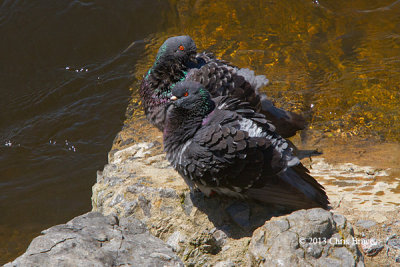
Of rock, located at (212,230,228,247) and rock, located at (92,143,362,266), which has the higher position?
rock, located at (92,143,362,266)

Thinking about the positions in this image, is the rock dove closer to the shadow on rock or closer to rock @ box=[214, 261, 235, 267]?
the shadow on rock

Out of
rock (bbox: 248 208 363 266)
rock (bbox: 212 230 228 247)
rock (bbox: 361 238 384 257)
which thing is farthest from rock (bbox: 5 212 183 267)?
rock (bbox: 361 238 384 257)

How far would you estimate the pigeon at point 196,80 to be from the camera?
505cm

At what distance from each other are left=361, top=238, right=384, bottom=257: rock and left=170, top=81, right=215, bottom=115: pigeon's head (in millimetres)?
1850

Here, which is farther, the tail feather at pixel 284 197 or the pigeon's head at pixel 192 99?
the pigeon's head at pixel 192 99

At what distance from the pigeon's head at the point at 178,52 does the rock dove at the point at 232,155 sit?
43.8 inches

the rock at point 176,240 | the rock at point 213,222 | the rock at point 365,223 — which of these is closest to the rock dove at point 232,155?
the rock at point 213,222

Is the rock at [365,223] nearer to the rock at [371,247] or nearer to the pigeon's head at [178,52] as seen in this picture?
the rock at [371,247]

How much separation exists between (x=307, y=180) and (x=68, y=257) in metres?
2.25

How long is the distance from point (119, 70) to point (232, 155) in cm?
495

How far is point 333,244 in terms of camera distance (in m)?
3.22

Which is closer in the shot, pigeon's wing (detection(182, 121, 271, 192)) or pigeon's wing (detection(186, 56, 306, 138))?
pigeon's wing (detection(182, 121, 271, 192))

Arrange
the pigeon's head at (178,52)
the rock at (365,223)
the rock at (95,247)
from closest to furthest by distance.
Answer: the rock at (95,247), the rock at (365,223), the pigeon's head at (178,52)

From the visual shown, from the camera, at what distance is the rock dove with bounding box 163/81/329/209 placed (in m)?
3.82
